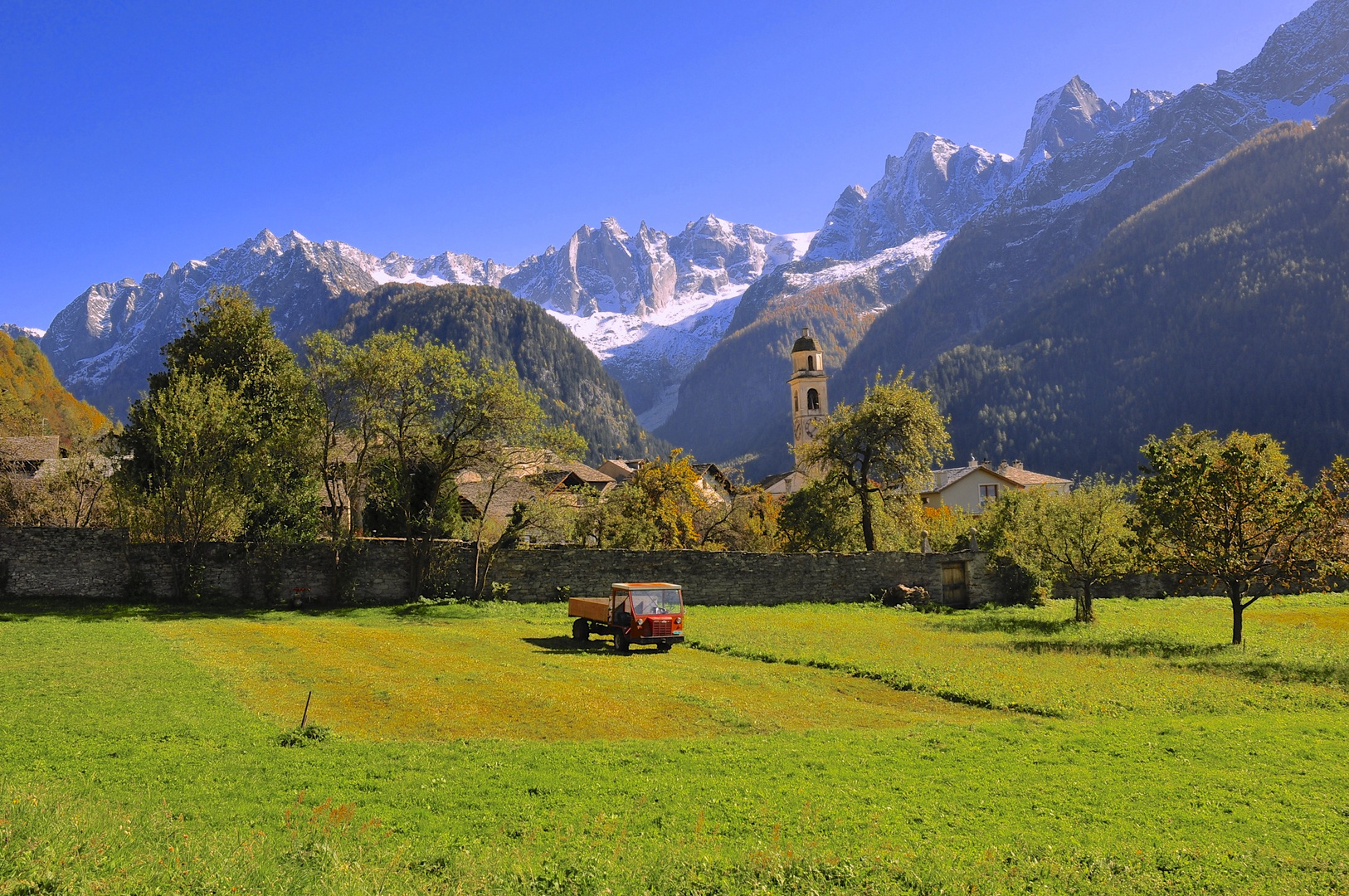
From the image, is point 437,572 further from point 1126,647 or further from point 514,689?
point 1126,647

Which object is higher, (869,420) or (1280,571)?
(869,420)

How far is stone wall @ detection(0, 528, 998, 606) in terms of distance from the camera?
34.4m

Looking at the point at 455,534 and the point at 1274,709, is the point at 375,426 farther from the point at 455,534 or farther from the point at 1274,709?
the point at 1274,709

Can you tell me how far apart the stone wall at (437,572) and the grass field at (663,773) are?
1179 cm

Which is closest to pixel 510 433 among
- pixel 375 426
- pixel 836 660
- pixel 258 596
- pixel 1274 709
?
pixel 375 426

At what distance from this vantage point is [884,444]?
48.8 meters

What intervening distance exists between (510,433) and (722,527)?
27.9m

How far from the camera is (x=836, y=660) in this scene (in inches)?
962

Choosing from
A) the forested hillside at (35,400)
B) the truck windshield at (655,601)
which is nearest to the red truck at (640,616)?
the truck windshield at (655,601)

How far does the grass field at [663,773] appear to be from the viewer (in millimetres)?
8906

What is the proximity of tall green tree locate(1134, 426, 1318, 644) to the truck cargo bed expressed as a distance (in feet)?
60.4

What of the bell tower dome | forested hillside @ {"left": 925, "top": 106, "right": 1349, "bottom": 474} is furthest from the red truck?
forested hillside @ {"left": 925, "top": 106, "right": 1349, "bottom": 474}

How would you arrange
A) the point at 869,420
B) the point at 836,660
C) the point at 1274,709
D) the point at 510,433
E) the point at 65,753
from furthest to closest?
the point at 869,420
the point at 510,433
the point at 836,660
the point at 1274,709
the point at 65,753

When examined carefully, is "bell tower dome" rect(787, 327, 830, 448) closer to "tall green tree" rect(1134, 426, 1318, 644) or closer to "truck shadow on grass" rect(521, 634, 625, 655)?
"tall green tree" rect(1134, 426, 1318, 644)
